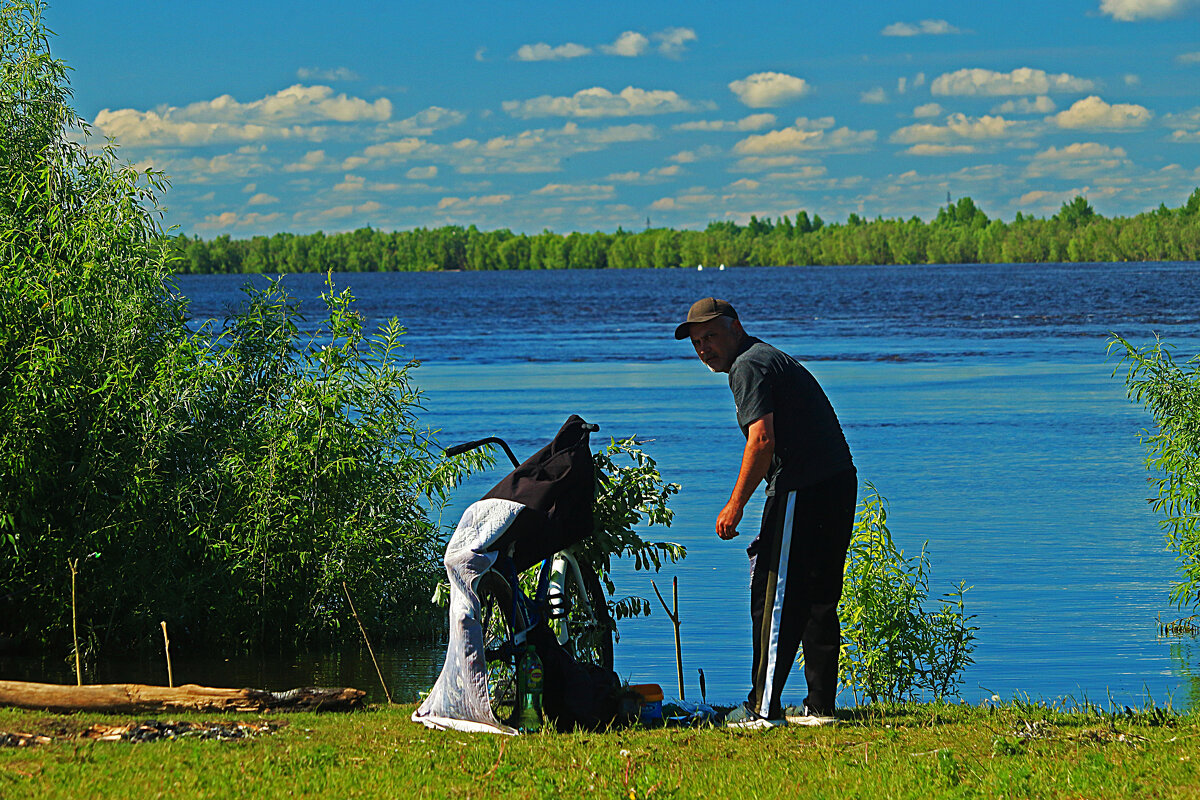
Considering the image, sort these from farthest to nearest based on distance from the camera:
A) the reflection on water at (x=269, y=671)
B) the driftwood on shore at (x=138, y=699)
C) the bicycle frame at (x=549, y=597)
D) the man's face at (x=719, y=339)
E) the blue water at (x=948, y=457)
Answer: the blue water at (x=948, y=457), the reflection on water at (x=269, y=671), the driftwood on shore at (x=138, y=699), the bicycle frame at (x=549, y=597), the man's face at (x=719, y=339)

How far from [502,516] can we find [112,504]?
486 centimetres

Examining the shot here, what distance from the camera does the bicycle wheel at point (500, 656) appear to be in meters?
6.78

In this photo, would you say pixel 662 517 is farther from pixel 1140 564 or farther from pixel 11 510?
pixel 1140 564

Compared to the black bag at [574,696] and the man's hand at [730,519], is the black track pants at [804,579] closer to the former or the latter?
the man's hand at [730,519]

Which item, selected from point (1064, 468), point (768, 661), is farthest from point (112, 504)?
point (1064, 468)

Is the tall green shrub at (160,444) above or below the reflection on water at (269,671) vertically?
above

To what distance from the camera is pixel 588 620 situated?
24.8 feet

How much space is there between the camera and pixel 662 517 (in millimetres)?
8219

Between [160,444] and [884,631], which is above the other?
[160,444]

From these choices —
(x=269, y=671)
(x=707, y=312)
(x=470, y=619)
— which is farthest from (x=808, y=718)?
(x=269, y=671)

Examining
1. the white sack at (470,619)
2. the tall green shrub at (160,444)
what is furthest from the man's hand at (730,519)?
the tall green shrub at (160,444)

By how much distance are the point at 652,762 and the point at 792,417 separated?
72.0 inches

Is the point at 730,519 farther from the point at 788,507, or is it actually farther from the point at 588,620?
the point at 588,620

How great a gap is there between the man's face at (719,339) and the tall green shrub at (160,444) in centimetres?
459
